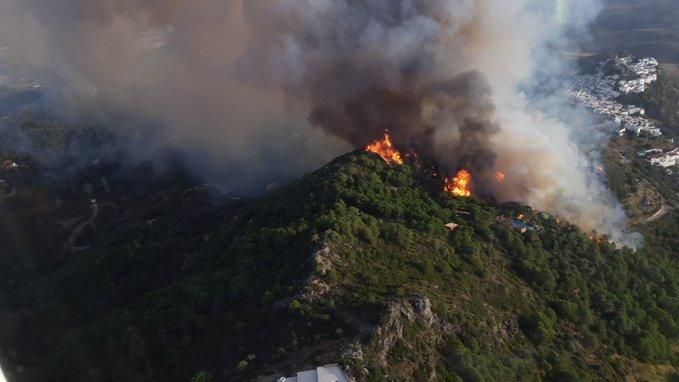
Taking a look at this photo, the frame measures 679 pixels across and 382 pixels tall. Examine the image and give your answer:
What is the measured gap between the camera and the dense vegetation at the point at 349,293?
2827 cm

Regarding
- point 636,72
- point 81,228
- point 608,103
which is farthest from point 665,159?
point 81,228

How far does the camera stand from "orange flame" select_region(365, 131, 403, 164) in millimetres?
52250

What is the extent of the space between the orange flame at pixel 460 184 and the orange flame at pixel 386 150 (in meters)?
4.86

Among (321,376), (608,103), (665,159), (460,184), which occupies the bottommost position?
(321,376)

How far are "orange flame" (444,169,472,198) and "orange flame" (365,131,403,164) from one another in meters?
4.86

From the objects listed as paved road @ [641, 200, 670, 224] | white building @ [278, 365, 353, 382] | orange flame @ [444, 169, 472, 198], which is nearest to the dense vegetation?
white building @ [278, 365, 353, 382]

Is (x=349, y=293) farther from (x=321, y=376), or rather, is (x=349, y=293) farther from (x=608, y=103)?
(x=608, y=103)

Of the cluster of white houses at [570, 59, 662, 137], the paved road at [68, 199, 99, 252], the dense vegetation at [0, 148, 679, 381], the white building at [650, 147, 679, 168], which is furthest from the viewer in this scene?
the cluster of white houses at [570, 59, 662, 137]

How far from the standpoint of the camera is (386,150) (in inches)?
2100

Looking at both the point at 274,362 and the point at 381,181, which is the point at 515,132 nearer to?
the point at 381,181

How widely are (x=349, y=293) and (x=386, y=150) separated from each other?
2486cm

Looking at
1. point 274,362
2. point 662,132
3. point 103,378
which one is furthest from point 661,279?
point 662,132

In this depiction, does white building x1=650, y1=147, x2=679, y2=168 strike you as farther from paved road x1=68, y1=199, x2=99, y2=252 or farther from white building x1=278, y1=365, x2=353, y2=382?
paved road x1=68, y1=199, x2=99, y2=252

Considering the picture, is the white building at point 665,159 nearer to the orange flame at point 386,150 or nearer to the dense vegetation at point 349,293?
the dense vegetation at point 349,293
